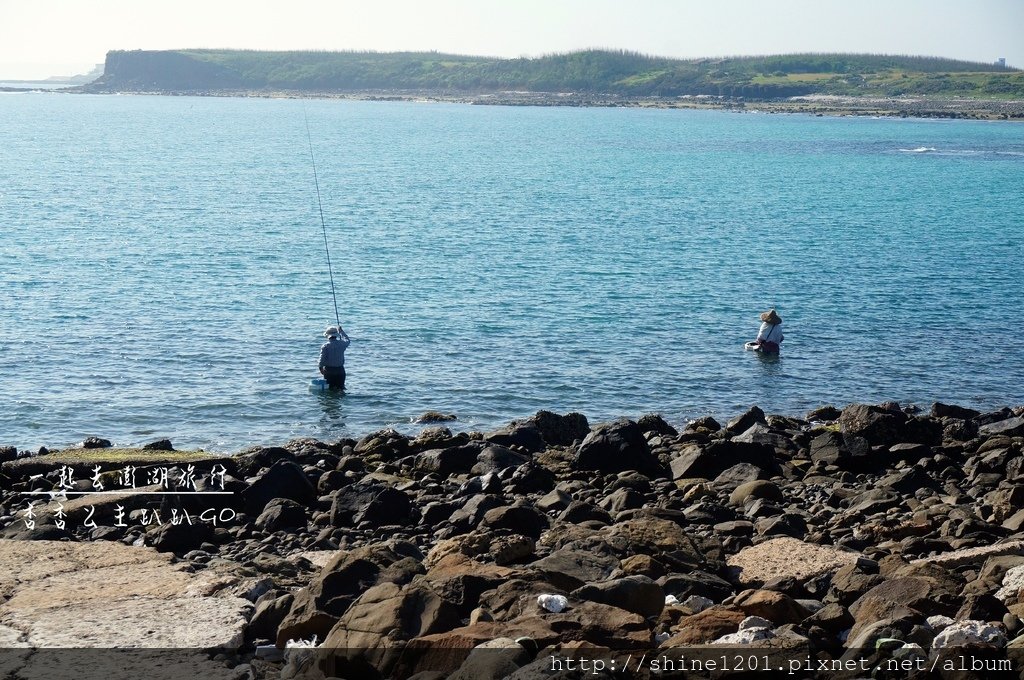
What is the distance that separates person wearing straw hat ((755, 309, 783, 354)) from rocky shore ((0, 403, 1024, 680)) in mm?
6666

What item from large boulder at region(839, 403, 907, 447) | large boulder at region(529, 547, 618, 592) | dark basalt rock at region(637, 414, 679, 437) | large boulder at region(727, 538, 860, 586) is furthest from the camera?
dark basalt rock at region(637, 414, 679, 437)

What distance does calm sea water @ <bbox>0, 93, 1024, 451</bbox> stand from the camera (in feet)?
73.1

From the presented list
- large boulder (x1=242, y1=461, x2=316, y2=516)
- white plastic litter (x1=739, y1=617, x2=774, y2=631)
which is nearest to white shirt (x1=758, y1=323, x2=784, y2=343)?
large boulder (x1=242, y1=461, x2=316, y2=516)

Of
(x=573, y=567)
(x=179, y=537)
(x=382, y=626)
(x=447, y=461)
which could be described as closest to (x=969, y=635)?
(x=573, y=567)

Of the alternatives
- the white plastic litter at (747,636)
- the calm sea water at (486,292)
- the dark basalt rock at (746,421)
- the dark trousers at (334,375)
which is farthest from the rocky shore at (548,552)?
the calm sea water at (486,292)

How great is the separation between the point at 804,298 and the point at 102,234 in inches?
1057

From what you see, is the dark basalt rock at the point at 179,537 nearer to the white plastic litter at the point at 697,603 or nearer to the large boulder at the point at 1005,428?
the white plastic litter at the point at 697,603

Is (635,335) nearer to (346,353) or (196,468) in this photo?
(346,353)

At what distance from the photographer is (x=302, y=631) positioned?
29.2 ft

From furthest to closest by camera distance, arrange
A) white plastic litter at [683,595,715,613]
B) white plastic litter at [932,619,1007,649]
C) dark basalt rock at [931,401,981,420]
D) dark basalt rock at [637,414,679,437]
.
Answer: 1. dark basalt rock at [931,401,981,420]
2. dark basalt rock at [637,414,679,437]
3. white plastic litter at [683,595,715,613]
4. white plastic litter at [932,619,1007,649]

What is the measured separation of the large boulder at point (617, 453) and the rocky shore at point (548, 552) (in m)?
0.03

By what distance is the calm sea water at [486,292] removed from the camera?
22.3 metres

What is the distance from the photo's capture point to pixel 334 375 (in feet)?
72.9

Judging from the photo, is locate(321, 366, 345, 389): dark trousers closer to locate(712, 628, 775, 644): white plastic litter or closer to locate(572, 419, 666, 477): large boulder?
locate(572, 419, 666, 477): large boulder
